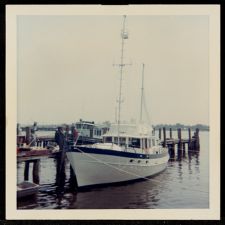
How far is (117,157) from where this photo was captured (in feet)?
40.2

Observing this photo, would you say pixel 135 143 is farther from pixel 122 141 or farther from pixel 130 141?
pixel 122 141

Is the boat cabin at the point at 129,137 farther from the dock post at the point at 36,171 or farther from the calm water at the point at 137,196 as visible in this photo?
the dock post at the point at 36,171

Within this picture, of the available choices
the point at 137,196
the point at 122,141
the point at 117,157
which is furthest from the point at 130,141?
the point at 137,196

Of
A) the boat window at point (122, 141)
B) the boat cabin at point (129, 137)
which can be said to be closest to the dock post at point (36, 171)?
the boat cabin at point (129, 137)

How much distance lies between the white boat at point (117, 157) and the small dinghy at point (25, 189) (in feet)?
6.04

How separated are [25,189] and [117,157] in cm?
339

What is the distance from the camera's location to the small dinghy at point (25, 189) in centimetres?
972

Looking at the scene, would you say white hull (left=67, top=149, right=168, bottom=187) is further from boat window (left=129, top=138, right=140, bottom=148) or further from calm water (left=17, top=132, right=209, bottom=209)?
boat window (left=129, top=138, right=140, bottom=148)

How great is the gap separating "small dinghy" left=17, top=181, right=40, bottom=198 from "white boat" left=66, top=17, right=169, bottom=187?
1839 millimetres

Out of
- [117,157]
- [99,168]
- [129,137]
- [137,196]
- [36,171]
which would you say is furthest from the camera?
[129,137]

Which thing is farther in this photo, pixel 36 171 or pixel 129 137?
pixel 129 137
